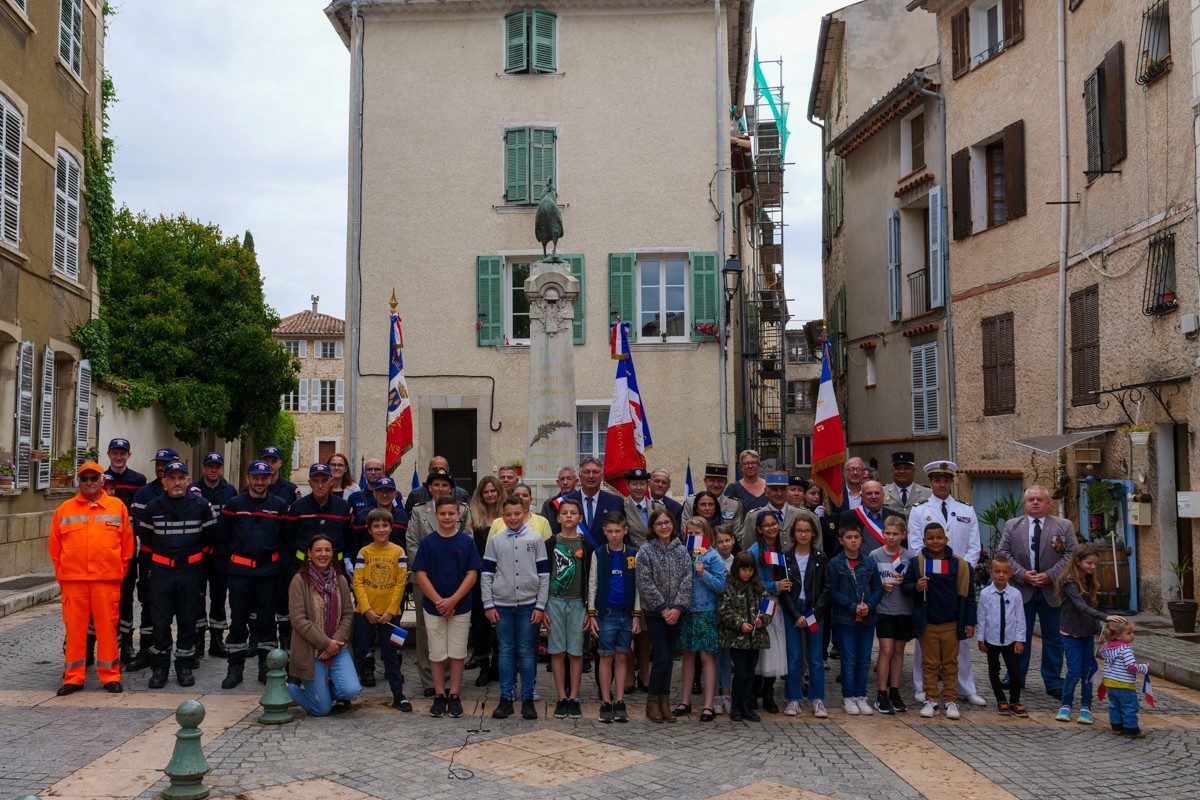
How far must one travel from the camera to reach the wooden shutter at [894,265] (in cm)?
2223

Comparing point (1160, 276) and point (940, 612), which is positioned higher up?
point (1160, 276)

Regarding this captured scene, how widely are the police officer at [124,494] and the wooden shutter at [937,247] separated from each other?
48.1ft

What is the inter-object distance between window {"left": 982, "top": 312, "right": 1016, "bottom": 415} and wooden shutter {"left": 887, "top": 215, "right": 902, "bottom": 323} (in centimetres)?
402

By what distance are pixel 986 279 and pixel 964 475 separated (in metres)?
3.45

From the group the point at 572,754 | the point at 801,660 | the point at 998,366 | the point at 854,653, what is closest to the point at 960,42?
the point at 998,366

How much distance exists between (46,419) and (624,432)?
33.7 feet

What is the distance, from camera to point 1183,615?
11922mm

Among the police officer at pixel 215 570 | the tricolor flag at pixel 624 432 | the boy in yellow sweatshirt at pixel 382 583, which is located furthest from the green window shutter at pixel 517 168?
the boy in yellow sweatshirt at pixel 382 583

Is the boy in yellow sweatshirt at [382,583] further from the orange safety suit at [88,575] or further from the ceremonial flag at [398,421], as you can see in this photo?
the ceremonial flag at [398,421]

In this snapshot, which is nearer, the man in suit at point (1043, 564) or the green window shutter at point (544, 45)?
the man in suit at point (1043, 564)

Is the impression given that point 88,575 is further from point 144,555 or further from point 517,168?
point 517,168

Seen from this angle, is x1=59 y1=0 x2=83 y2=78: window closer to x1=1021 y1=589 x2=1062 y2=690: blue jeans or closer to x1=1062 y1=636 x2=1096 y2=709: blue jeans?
x1=1021 y1=589 x2=1062 y2=690: blue jeans

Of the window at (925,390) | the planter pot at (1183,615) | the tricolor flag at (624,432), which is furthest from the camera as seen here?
the window at (925,390)

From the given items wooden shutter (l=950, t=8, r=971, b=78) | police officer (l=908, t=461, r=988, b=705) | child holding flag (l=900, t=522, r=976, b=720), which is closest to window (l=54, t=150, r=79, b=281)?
police officer (l=908, t=461, r=988, b=705)
